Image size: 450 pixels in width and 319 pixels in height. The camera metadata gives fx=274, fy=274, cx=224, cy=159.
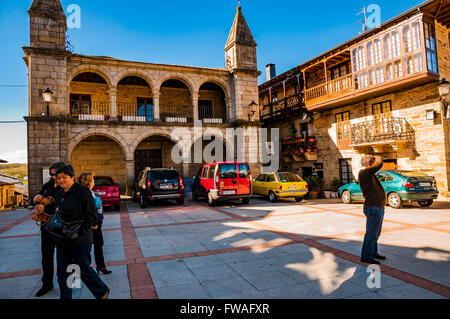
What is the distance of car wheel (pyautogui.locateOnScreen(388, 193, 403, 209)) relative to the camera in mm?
10297

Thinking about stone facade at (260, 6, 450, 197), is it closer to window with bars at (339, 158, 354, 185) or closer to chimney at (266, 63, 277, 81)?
window with bars at (339, 158, 354, 185)

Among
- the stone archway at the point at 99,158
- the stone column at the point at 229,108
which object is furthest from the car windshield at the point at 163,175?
the stone column at the point at 229,108

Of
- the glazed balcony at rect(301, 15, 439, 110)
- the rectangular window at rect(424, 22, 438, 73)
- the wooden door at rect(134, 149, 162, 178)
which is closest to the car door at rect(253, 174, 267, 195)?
the glazed balcony at rect(301, 15, 439, 110)

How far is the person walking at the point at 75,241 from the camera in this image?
308 centimetres

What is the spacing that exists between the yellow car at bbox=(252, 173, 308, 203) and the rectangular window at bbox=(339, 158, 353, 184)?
4.93 meters

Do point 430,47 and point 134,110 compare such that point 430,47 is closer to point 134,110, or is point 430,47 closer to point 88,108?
point 134,110

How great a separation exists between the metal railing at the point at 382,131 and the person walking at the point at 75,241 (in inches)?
578

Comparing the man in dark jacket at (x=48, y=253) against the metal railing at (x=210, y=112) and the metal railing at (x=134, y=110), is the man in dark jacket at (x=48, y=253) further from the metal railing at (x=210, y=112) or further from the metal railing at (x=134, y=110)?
the metal railing at (x=210, y=112)

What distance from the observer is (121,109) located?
19031 mm

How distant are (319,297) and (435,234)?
468 cm

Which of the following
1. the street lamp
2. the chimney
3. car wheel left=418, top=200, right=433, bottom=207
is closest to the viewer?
car wheel left=418, top=200, right=433, bottom=207

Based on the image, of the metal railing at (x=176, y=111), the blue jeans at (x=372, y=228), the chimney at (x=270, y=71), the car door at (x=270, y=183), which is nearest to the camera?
the blue jeans at (x=372, y=228)
